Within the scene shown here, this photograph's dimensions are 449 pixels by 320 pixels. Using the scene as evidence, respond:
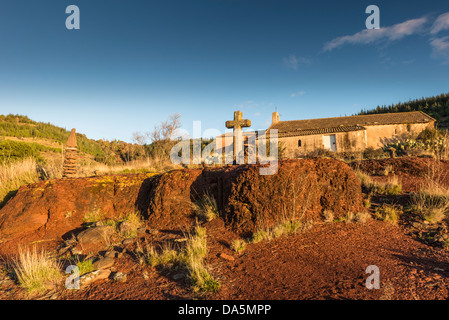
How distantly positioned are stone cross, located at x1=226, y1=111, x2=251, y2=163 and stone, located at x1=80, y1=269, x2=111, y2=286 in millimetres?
6464

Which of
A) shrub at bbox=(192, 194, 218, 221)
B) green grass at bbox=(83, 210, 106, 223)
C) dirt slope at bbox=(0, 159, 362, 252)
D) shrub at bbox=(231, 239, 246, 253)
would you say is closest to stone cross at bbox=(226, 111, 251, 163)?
dirt slope at bbox=(0, 159, 362, 252)

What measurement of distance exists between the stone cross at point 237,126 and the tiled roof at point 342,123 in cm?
2238

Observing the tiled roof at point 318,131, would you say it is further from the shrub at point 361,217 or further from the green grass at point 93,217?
the green grass at point 93,217

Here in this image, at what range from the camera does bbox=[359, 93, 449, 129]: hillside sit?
3959 centimetres

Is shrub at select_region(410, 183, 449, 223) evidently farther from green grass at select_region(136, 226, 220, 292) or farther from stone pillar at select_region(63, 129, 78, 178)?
stone pillar at select_region(63, 129, 78, 178)

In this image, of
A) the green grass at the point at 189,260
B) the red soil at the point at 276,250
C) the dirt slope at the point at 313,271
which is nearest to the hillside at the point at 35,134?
the red soil at the point at 276,250

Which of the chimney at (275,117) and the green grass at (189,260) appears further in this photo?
the chimney at (275,117)

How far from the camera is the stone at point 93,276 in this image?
3531 mm

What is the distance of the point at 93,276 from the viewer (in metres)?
3.64

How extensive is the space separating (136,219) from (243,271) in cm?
328

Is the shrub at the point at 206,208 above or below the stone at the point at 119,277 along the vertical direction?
above

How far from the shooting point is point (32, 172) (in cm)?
859

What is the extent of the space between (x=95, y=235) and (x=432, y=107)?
185 feet
